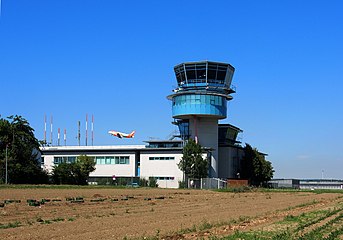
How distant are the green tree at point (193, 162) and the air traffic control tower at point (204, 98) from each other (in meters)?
4.72

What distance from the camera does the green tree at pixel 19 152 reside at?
8469 cm

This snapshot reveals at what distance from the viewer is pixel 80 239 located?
872 inches

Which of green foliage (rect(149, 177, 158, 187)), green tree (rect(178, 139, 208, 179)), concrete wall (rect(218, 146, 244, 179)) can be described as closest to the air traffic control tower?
green tree (rect(178, 139, 208, 179))

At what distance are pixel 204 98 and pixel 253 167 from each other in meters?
25.7

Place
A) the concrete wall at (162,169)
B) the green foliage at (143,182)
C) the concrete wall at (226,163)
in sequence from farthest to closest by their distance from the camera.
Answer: the concrete wall at (226,163) → the concrete wall at (162,169) → the green foliage at (143,182)

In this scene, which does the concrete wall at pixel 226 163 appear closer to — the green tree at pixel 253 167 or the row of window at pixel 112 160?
the green tree at pixel 253 167

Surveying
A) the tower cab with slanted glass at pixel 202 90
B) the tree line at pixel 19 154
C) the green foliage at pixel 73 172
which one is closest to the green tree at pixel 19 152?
the tree line at pixel 19 154

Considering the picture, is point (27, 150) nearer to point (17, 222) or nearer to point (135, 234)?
point (17, 222)

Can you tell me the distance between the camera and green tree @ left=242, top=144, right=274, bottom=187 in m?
120

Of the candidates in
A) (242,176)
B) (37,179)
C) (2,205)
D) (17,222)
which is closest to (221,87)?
(242,176)

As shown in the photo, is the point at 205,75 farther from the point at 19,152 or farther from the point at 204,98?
the point at 19,152

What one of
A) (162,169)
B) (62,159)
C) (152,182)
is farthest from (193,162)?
(62,159)

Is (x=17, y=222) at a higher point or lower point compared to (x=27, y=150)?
lower

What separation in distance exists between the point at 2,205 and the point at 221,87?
7253 cm
